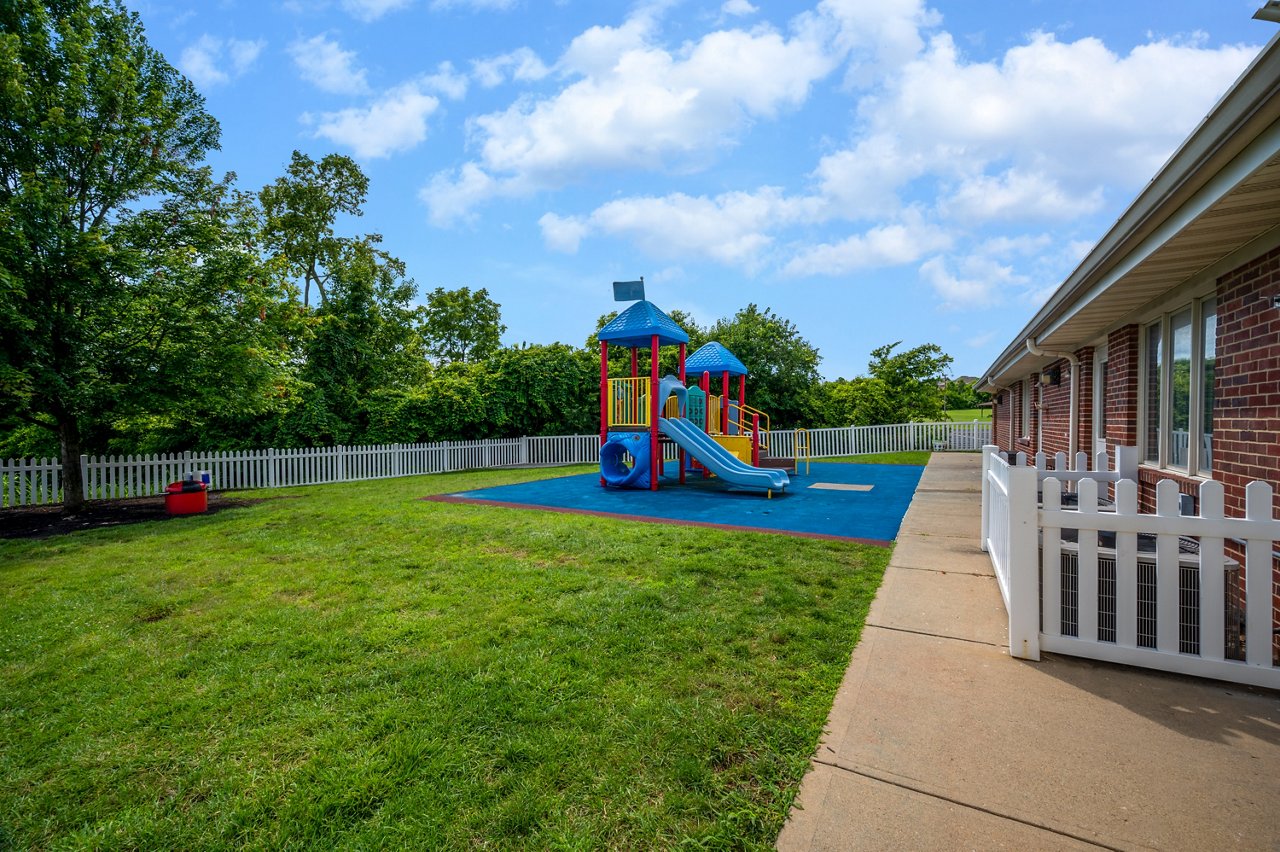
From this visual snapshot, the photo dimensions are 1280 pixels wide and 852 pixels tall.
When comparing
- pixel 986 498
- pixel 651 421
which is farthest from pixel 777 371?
pixel 986 498

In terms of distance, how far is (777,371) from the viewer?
23578mm

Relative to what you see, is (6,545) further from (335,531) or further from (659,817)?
(659,817)

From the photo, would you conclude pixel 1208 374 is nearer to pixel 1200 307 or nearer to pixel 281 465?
pixel 1200 307

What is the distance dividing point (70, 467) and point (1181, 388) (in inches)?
598

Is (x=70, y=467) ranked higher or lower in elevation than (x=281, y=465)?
higher

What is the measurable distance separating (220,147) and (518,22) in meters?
6.40

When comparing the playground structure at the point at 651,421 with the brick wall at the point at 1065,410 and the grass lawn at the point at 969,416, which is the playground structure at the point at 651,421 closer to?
the brick wall at the point at 1065,410

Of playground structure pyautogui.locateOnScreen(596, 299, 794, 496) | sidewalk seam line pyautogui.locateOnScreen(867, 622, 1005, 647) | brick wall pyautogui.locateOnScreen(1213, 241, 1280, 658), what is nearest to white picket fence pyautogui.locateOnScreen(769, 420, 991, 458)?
playground structure pyautogui.locateOnScreen(596, 299, 794, 496)

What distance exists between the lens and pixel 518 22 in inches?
371

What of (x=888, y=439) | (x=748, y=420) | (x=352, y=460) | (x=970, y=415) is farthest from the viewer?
(x=970, y=415)

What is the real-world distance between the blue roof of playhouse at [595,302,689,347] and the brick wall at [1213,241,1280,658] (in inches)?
360

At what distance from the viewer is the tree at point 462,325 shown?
100 feet

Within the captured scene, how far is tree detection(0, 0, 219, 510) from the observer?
8133 mm

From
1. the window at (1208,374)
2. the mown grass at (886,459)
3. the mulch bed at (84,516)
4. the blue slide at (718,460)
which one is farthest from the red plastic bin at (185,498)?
the mown grass at (886,459)
